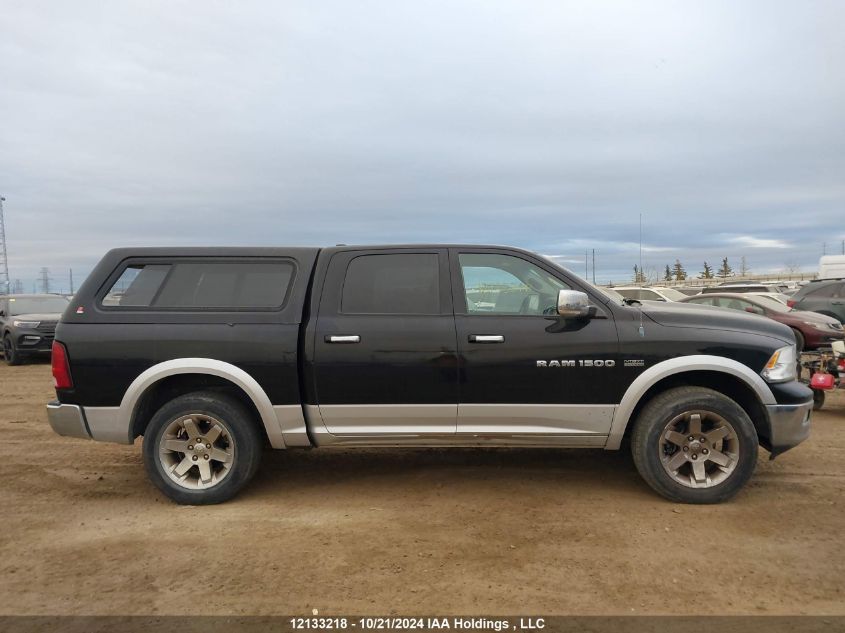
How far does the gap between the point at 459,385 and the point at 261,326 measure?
1528 mm

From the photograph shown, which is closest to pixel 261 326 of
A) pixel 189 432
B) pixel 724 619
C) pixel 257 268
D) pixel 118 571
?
pixel 257 268

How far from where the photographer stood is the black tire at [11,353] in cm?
1286

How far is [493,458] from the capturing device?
213 inches

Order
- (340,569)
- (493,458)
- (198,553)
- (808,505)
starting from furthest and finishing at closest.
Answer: (493,458), (808,505), (198,553), (340,569)

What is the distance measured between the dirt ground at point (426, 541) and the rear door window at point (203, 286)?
152 cm

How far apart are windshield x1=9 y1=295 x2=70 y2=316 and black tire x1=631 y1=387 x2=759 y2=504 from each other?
1412 cm

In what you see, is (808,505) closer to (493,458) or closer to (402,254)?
(493,458)

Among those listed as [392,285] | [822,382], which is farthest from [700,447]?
[822,382]

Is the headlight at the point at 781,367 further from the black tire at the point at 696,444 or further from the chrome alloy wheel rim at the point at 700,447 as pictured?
the chrome alloy wheel rim at the point at 700,447

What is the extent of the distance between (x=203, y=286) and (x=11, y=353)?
11255mm

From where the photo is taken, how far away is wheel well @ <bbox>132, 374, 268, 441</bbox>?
4.48 metres

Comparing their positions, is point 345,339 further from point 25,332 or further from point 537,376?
point 25,332

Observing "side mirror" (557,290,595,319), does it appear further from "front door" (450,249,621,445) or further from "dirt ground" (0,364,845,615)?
"dirt ground" (0,364,845,615)

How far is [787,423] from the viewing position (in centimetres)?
421
